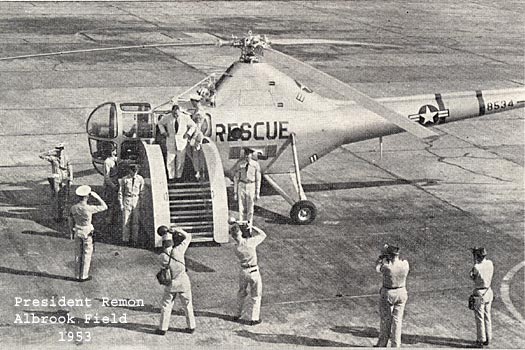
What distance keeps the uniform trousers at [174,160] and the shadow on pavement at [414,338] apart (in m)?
5.26

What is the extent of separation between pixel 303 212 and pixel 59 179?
15.4 ft

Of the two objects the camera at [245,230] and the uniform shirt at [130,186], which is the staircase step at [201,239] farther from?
the camera at [245,230]

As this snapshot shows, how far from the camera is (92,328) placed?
13070 mm

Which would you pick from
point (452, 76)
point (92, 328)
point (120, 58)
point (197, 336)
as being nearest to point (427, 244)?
point (197, 336)

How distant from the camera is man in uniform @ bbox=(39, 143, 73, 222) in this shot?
56.7 ft

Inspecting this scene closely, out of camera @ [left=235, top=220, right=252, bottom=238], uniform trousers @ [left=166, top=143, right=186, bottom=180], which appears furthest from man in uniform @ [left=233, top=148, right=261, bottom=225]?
camera @ [left=235, top=220, right=252, bottom=238]

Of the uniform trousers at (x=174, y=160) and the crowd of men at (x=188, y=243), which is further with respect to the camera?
the uniform trousers at (x=174, y=160)

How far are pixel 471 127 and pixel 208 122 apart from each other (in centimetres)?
1091

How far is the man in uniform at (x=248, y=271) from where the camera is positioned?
43.2ft

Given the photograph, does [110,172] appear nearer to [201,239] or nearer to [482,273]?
[201,239]

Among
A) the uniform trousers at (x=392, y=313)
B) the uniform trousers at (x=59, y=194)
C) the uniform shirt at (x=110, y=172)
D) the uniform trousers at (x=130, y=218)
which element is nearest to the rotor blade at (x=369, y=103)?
the uniform trousers at (x=392, y=313)

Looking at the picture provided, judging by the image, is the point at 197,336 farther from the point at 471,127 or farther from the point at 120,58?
the point at 120,58

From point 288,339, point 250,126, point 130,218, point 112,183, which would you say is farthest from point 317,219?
point 288,339

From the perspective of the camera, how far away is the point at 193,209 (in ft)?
55.5
